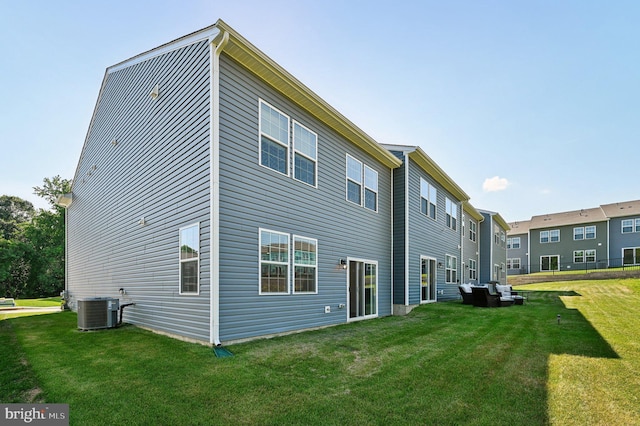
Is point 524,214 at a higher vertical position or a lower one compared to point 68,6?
lower

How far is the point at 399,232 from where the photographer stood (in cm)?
1262

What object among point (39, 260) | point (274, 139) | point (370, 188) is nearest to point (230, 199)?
point (274, 139)

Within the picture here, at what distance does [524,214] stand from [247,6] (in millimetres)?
43507

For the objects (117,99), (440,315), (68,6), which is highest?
(68,6)

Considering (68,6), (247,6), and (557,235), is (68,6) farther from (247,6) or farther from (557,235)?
(557,235)

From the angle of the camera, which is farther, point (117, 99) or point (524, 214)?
point (524, 214)

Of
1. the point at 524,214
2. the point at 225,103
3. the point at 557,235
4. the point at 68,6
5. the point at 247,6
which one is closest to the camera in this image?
the point at 225,103

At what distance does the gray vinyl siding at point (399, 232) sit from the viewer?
12.4m

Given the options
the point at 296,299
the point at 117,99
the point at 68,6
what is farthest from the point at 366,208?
the point at 68,6

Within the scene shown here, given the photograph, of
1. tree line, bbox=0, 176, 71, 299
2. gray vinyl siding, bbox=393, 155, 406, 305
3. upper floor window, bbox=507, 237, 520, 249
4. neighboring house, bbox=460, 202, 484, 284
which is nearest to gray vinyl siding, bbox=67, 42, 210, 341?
gray vinyl siding, bbox=393, 155, 406, 305

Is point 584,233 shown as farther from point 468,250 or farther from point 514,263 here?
point 468,250

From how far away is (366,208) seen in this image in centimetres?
1146

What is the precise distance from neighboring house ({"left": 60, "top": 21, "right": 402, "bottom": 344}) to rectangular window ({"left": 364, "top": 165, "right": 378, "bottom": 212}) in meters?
0.04

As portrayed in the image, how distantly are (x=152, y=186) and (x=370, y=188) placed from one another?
6.67 meters
